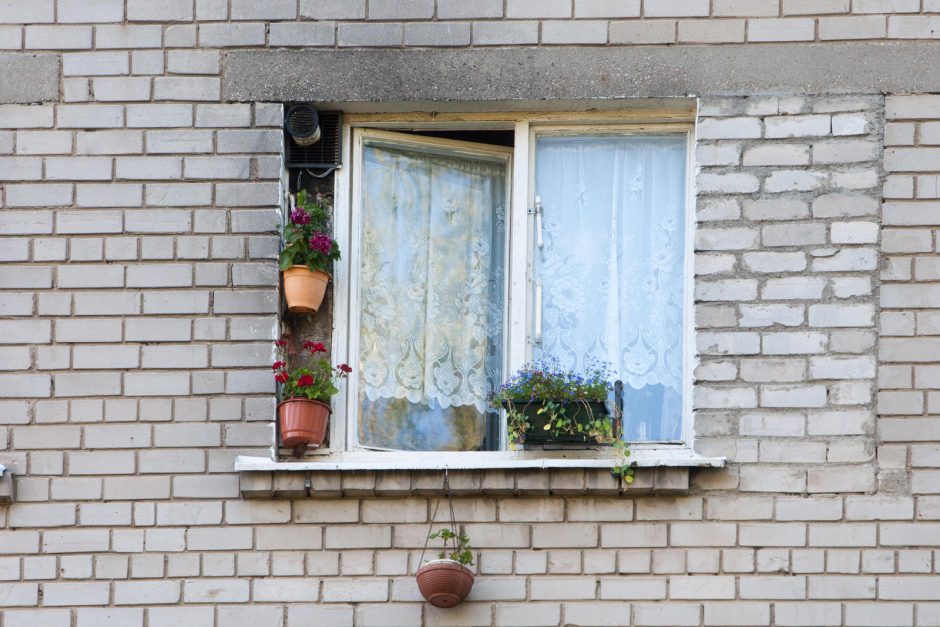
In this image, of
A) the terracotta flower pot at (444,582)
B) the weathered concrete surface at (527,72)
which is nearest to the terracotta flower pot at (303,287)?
the weathered concrete surface at (527,72)

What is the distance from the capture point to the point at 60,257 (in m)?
8.72

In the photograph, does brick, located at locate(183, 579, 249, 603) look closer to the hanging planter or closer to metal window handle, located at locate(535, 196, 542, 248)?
the hanging planter

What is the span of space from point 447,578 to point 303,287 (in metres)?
1.73

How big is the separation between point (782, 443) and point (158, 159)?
3564 mm

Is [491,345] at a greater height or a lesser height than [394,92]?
lesser

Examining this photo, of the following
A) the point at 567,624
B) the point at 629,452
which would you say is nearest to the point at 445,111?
the point at 629,452

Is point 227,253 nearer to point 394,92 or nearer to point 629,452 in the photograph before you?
point 394,92

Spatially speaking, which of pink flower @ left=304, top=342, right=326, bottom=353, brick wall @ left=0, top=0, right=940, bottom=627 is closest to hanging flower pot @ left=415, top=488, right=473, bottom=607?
brick wall @ left=0, top=0, right=940, bottom=627

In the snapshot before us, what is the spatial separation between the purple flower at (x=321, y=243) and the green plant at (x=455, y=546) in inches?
62.0

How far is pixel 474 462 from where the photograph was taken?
27.9ft

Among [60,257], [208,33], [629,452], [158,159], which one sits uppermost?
[208,33]

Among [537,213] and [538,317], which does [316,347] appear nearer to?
[538,317]

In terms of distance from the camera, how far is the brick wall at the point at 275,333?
8242mm

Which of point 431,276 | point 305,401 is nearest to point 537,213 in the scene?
point 431,276
